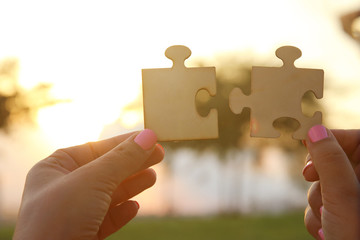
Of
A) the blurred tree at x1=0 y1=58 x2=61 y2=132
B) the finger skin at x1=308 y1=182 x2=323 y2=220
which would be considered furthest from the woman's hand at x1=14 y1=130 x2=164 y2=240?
the blurred tree at x1=0 y1=58 x2=61 y2=132

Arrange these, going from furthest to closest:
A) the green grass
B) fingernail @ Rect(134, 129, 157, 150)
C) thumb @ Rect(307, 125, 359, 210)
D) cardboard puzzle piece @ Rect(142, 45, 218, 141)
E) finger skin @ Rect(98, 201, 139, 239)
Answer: the green grass, finger skin @ Rect(98, 201, 139, 239), cardboard puzzle piece @ Rect(142, 45, 218, 141), fingernail @ Rect(134, 129, 157, 150), thumb @ Rect(307, 125, 359, 210)

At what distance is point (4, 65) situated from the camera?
18.7 meters

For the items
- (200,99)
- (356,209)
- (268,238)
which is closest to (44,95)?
(200,99)

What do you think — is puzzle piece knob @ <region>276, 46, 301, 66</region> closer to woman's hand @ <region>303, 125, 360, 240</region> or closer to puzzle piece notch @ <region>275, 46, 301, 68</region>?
puzzle piece notch @ <region>275, 46, 301, 68</region>

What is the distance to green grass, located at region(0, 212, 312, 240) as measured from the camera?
1338 centimetres

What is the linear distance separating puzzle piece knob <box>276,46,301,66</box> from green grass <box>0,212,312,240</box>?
1015 cm

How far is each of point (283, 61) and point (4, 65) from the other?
57.8 feet

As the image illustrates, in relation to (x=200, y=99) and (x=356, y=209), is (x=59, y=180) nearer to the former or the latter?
(x=356, y=209)

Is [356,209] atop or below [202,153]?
atop

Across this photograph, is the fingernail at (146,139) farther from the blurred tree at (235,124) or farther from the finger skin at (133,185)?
the blurred tree at (235,124)

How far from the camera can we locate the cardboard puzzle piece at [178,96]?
3.74m

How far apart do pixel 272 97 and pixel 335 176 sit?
915 mm

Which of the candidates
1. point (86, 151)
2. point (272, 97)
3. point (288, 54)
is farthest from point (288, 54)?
point (86, 151)

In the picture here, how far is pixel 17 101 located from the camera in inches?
766
